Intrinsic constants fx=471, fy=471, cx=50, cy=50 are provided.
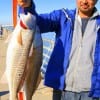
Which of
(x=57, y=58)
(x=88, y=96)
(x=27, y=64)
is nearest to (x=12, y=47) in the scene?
(x=27, y=64)

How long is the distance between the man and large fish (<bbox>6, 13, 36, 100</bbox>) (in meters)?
0.39

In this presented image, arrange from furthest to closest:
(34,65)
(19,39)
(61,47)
→ (61,47), (34,65), (19,39)

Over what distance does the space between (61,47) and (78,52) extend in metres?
0.21

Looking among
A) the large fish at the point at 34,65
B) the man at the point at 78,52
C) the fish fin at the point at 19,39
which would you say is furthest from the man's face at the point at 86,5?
the fish fin at the point at 19,39

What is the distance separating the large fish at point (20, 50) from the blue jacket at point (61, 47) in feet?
1.32

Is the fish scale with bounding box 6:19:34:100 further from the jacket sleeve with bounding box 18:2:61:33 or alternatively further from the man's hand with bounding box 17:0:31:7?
the jacket sleeve with bounding box 18:2:61:33

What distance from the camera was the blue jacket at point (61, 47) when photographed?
5391 mm

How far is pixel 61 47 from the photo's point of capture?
5453mm

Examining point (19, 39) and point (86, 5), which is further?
point (86, 5)

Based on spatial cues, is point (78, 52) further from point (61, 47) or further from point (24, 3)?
point (24, 3)

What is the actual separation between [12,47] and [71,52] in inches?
30.2

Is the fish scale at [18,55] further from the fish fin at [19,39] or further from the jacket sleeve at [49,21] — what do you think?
the jacket sleeve at [49,21]

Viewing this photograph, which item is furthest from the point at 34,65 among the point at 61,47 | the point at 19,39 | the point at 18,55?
the point at 61,47

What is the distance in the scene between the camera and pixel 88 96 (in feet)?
17.9
